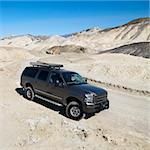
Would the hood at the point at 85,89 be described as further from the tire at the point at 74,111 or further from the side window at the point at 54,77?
the side window at the point at 54,77

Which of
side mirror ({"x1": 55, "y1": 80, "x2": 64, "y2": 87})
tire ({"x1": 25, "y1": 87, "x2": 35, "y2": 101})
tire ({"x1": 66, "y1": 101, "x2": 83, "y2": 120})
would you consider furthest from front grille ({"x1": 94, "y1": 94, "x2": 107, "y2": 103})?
tire ({"x1": 25, "y1": 87, "x2": 35, "y2": 101})

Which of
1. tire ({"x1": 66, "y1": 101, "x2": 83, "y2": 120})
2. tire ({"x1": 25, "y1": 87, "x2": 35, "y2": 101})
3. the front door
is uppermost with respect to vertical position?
the front door

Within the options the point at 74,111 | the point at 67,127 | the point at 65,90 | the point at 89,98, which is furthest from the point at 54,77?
the point at 67,127

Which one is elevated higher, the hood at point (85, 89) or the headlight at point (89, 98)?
the hood at point (85, 89)

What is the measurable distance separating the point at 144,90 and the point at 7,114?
958cm

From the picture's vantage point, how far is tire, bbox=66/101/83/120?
38.9 feet

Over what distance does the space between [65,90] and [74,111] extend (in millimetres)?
977

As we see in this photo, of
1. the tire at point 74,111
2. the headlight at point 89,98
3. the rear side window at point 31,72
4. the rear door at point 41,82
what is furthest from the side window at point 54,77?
the headlight at point 89,98

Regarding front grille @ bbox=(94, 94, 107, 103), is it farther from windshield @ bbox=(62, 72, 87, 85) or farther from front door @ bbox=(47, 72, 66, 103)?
front door @ bbox=(47, 72, 66, 103)

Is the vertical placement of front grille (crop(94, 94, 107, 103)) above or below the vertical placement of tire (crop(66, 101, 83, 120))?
above

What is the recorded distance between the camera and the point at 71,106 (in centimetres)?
1209

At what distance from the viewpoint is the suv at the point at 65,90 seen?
461 inches

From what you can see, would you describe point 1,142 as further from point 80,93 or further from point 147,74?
point 147,74

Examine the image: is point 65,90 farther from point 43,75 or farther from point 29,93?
point 29,93
